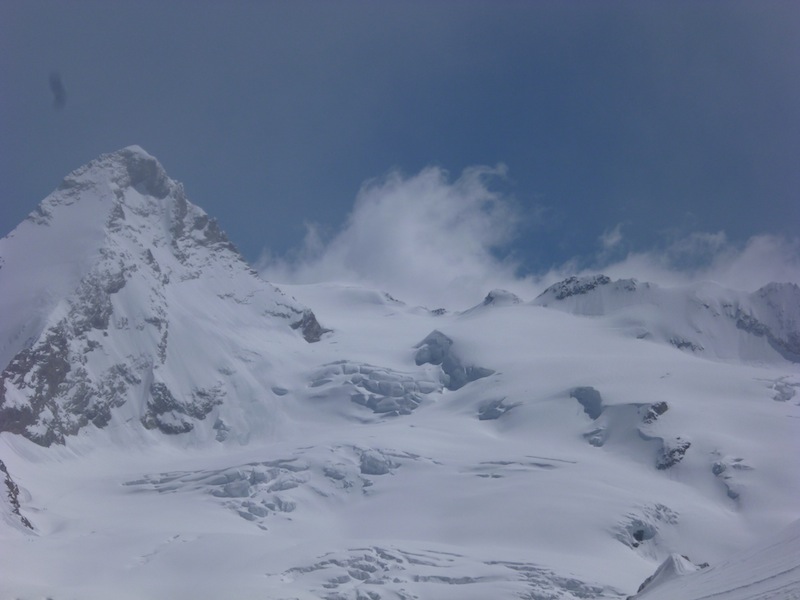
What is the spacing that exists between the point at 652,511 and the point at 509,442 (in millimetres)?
31724

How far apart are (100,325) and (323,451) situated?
5050 cm

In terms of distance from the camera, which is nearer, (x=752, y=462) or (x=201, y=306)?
(x=752, y=462)

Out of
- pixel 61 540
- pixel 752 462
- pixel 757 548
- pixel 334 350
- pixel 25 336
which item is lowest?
pixel 757 548

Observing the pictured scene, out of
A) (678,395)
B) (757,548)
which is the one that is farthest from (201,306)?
(757,548)

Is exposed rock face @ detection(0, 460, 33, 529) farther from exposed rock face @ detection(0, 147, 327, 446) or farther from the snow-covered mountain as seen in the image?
exposed rock face @ detection(0, 147, 327, 446)

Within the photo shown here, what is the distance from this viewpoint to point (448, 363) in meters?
191

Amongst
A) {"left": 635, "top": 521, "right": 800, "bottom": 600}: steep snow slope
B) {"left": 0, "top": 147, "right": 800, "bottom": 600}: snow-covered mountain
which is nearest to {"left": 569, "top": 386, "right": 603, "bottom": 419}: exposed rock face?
{"left": 0, "top": 147, "right": 800, "bottom": 600}: snow-covered mountain

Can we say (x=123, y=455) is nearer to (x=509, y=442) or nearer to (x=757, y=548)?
(x=509, y=442)

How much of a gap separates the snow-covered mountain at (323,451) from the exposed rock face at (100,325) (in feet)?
1.34

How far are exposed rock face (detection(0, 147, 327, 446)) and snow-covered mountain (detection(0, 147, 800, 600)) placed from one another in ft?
1.34

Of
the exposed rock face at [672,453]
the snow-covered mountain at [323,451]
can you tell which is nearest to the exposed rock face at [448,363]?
the snow-covered mountain at [323,451]

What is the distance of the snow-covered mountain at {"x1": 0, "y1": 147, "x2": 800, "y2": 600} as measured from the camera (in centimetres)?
9125

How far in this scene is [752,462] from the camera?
13238 cm

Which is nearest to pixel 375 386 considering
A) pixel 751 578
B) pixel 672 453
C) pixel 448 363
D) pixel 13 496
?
pixel 448 363
